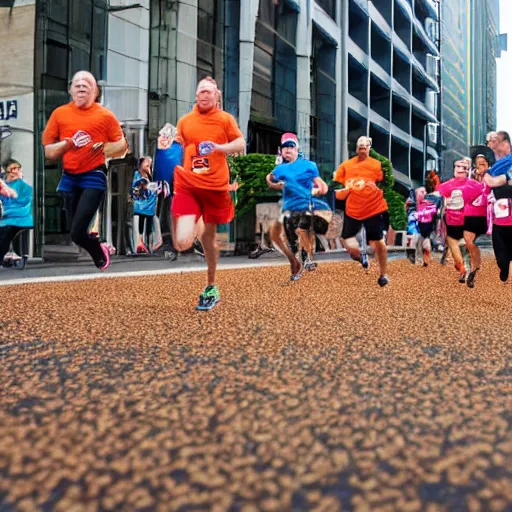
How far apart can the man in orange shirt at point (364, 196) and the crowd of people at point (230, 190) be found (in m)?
0.01

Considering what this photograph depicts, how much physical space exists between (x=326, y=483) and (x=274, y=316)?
2.71m

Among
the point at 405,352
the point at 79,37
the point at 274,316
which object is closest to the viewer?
the point at 405,352

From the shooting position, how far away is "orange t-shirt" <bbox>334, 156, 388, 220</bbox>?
6566mm

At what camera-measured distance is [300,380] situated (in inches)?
90.2

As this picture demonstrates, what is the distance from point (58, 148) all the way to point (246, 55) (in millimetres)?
11162

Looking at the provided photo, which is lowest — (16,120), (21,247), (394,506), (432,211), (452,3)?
(394,506)

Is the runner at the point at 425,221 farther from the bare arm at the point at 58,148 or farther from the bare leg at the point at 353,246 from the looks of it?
the bare arm at the point at 58,148

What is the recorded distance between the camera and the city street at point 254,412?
1.33 meters

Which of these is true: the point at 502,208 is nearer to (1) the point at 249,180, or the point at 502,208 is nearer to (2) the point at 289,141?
(2) the point at 289,141

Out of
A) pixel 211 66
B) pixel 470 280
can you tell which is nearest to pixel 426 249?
pixel 470 280

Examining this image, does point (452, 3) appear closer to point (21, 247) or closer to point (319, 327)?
point (21, 247)

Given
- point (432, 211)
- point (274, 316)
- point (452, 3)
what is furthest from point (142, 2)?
point (452, 3)

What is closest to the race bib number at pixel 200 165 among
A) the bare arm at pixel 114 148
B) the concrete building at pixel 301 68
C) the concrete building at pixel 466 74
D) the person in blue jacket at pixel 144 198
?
the bare arm at pixel 114 148

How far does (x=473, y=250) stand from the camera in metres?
6.61
